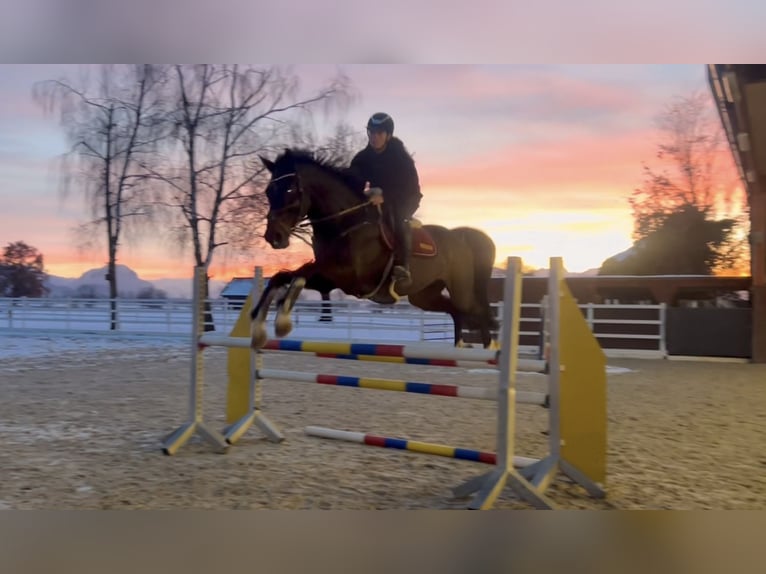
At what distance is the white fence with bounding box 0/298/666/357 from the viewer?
26.3ft

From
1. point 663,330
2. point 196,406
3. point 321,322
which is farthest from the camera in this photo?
point 663,330

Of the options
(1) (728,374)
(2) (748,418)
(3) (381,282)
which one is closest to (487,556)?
(3) (381,282)

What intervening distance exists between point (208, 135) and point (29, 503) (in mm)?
4242

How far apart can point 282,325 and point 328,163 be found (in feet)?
2.92

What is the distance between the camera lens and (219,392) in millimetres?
5180

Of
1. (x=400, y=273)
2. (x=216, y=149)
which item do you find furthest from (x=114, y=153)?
(x=400, y=273)

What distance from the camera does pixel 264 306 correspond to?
2.78 metres

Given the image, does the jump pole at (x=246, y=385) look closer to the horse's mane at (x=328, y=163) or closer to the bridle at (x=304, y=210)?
the bridle at (x=304, y=210)

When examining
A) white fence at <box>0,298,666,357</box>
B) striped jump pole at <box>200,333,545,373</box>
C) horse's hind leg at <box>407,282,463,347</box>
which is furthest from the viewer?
white fence at <box>0,298,666,357</box>

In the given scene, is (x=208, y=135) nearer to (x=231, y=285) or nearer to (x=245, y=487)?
(x=231, y=285)

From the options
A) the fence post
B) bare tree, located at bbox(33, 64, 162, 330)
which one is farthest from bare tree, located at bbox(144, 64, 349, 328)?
the fence post

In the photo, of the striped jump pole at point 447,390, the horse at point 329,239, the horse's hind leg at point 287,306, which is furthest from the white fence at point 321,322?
the striped jump pole at point 447,390

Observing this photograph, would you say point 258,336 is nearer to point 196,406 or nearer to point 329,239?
point 329,239

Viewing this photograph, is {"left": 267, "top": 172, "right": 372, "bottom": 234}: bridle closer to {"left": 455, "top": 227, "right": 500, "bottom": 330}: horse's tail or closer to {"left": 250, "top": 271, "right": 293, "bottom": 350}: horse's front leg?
{"left": 250, "top": 271, "right": 293, "bottom": 350}: horse's front leg
